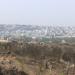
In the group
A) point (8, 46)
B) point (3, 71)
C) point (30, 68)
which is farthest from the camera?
point (8, 46)

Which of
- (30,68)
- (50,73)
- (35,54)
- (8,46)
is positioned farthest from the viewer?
(8,46)

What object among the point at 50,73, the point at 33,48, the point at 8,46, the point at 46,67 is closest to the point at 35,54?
the point at 33,48

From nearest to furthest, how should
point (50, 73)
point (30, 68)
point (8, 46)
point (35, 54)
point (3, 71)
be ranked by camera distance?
point (3, 71), point (50, 73), point (30, 68), point (35, 54), point (8, 46)

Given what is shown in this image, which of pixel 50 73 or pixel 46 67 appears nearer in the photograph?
pixel 50 73

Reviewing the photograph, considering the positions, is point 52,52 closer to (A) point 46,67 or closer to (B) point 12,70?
(A) point 46,67

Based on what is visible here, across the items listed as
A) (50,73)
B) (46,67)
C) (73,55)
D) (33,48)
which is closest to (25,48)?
(33,48)

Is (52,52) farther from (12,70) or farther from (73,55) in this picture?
(12,70)

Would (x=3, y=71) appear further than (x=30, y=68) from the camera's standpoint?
No

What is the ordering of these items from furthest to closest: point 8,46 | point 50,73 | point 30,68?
point 8,46, point 30,68, point 50,73
